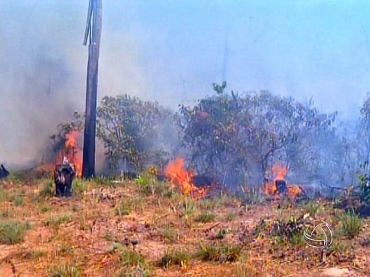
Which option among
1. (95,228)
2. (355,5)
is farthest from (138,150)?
(355,5)

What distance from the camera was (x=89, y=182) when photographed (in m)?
8.16

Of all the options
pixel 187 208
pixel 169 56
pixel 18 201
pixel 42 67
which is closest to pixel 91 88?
pixel 169 56

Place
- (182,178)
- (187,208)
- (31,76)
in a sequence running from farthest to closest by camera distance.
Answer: (31,76) → (182,178) → (187,208)

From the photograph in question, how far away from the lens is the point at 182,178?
8156 millimetres

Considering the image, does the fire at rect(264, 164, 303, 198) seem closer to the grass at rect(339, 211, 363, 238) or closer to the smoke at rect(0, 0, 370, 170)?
the smoke at rect(0, 0, 370, 170)

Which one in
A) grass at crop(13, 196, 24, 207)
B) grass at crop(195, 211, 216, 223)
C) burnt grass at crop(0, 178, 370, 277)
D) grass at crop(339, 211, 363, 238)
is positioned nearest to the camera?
burnt grass at crop(0, 178, 370, 277)

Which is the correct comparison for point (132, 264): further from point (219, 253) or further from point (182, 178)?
point (182, 178)

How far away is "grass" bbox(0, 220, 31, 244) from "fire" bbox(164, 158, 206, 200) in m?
2.55

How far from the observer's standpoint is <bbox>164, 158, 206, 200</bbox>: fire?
7383 mm

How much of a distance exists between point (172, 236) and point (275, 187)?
3014 mm

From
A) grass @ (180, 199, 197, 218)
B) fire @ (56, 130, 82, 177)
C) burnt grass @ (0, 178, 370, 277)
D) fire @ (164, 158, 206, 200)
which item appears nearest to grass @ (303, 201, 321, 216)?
burnt grass @ (0, 178, 370, 277)

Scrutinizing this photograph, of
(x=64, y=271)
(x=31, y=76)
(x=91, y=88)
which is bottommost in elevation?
(x=64, y=271)

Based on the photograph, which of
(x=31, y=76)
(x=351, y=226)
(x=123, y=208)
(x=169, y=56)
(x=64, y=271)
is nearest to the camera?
(x=64, y=271)

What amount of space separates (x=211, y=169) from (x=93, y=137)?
237 centimetres
